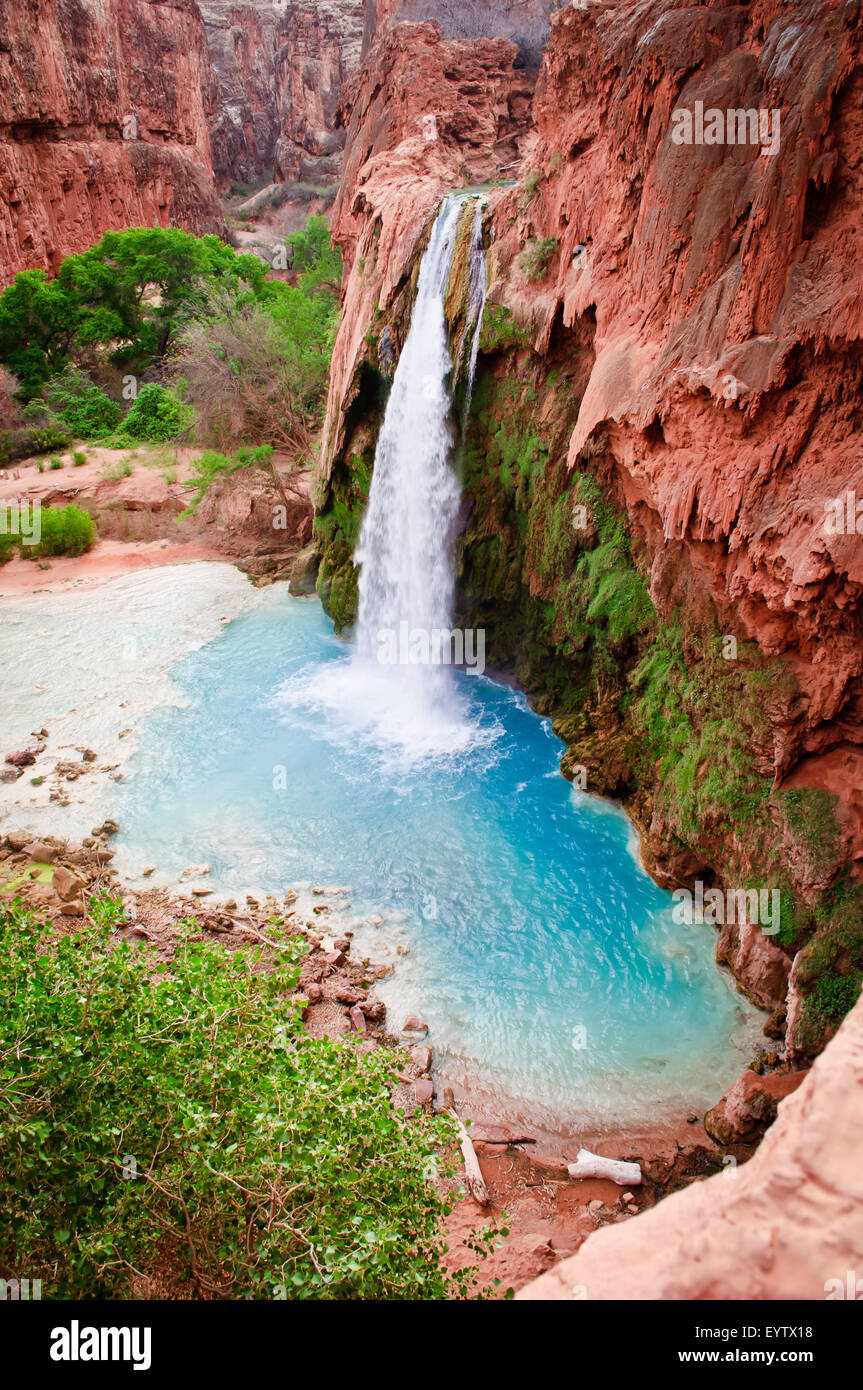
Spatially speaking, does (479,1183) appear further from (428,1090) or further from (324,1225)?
(324,1225)

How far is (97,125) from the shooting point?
104 ft

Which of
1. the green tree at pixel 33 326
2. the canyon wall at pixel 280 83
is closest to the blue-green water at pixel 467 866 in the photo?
the green tree at pixel 33 326

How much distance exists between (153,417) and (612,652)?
20604mm

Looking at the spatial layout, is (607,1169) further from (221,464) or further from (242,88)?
(242,88)

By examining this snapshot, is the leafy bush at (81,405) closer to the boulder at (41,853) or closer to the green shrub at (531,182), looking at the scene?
the green shrub at (531,182)

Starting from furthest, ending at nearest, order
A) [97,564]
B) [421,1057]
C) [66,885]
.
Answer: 1. [97,564]
2. [66,885]
3. [421,1057]

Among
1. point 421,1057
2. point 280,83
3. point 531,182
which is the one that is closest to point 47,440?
point 531,182

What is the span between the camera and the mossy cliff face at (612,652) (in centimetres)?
729

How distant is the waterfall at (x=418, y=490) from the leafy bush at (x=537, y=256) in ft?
5.66

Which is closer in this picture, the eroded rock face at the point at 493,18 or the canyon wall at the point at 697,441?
→ the canyon wall at the point at 697,441

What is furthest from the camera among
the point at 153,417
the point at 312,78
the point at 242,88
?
the point at 242,88

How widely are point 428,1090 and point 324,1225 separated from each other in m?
3.45

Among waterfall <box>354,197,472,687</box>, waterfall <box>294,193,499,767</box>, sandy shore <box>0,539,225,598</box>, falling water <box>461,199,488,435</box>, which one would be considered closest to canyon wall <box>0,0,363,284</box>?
sandy shore <box>0,539,225,598</box>

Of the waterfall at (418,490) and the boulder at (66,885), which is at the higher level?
the waterfall at (418,490)
